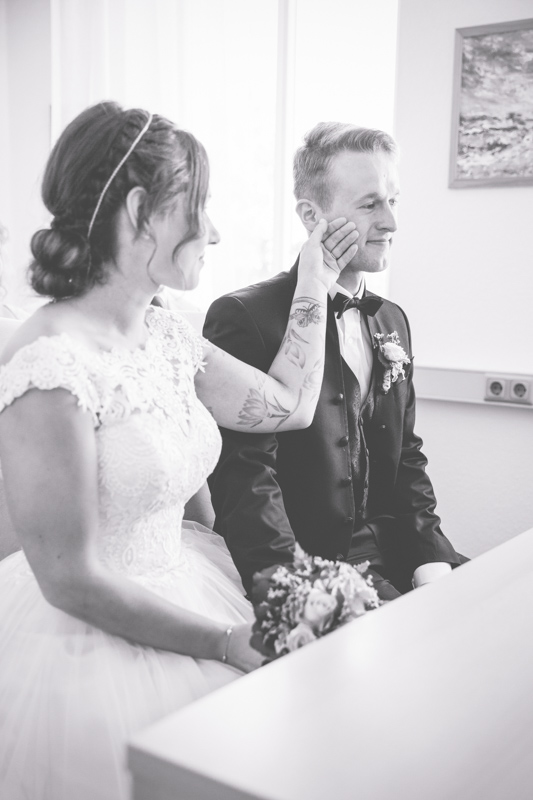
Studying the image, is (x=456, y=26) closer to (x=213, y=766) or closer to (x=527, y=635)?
(x=527, y=635)

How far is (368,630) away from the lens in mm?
1052

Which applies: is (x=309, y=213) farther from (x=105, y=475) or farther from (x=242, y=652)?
(x=242, y=652)

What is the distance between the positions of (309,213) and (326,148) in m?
0.17

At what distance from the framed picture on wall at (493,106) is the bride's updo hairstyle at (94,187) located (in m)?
2.05

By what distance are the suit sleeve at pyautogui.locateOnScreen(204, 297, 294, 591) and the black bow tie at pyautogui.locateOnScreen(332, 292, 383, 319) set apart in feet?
0.82

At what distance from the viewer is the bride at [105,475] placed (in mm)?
1293

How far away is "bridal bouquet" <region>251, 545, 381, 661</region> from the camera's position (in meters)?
1.10

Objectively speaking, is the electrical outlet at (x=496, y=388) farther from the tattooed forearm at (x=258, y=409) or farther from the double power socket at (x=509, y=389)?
the tattooed forearm at (x=258, y=409)

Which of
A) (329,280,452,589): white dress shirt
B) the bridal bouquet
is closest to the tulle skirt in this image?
the bridal bouquet

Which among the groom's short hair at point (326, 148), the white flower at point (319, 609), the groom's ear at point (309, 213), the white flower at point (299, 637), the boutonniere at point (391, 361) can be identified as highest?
the groom's short hair at point (326, 148)

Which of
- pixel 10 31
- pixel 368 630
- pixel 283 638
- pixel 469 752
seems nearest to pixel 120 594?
pixel 283 638

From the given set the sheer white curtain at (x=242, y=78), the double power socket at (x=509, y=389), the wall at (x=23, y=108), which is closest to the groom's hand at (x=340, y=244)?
the double power socket at (x=509, y=389)

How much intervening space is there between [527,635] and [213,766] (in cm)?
54

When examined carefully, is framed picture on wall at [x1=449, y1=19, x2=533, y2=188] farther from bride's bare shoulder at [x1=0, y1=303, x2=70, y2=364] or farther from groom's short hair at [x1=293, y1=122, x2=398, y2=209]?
bride's bare shoulder at [x1=0, y1=303, x2=70, y2=364]
